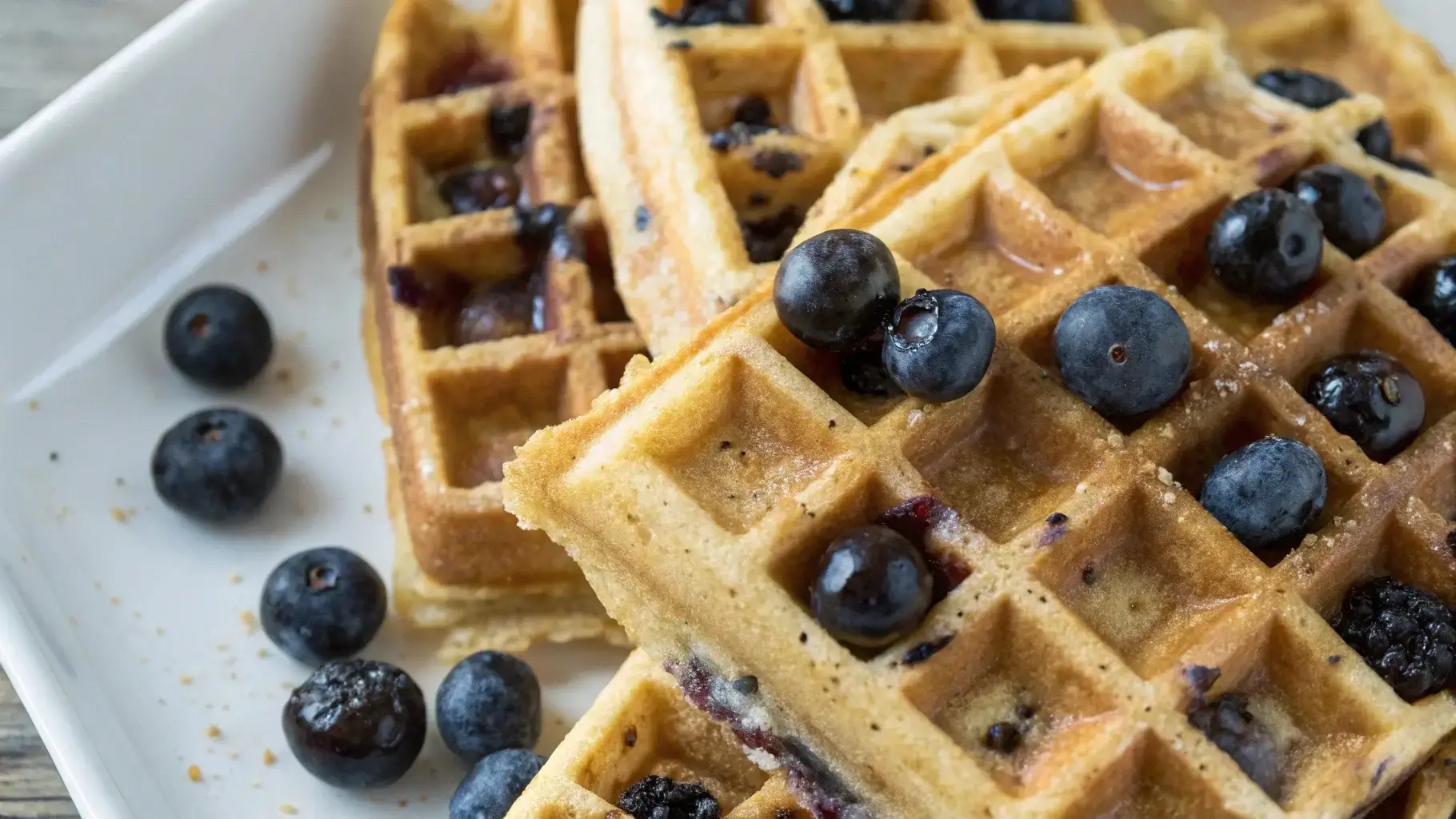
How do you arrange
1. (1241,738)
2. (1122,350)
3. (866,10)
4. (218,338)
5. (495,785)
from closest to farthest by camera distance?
1. (1241,738)
2. (1122,350)
3. (495,785)
4. (218,338)
5. (866,10)

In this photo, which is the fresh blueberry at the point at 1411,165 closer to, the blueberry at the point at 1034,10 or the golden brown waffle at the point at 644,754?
the blueberry at the point at 1034,10

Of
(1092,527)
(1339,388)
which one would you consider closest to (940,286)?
(1092,527)

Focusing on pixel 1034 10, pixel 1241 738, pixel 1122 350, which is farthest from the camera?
pixel 1034 10

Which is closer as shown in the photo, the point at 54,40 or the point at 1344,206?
the point at 1344,206

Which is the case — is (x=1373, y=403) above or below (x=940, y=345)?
below

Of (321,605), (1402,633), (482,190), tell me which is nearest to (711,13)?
(482,190)

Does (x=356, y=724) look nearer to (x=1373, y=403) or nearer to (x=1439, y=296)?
(x=1373, y=403)

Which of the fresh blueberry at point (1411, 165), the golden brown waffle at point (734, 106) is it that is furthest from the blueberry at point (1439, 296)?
the golden brown waffle at point (734, 106)

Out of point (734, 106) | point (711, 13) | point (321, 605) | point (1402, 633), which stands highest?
point (711, 13)
